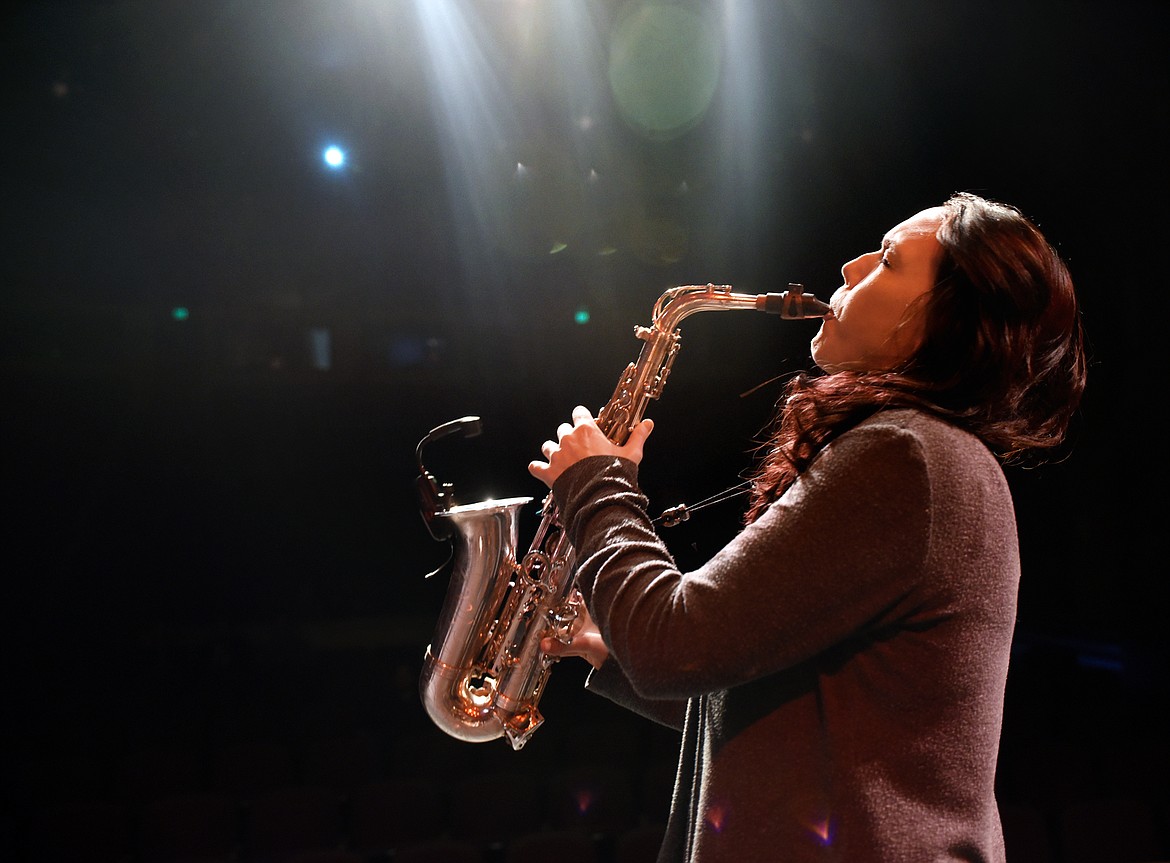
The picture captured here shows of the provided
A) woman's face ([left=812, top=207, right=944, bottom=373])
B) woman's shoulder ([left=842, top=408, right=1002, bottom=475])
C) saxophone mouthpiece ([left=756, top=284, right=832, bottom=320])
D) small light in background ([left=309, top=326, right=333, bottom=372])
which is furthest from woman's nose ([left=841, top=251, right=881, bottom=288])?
small light in background ([left=309, top=326, right=333, bottom=372])

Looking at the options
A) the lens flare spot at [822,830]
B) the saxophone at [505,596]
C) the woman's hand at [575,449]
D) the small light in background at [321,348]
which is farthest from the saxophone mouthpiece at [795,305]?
the small light in background at [321,348]

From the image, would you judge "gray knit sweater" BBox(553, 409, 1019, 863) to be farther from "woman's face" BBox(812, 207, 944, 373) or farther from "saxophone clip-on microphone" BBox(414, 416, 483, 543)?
"saxophone clip-on microphone" BBox(414, 416, 483, 543)

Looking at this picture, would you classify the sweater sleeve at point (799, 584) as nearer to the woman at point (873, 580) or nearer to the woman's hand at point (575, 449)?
the woman at point (873, 580)

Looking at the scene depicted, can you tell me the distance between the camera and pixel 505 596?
2.06 meters

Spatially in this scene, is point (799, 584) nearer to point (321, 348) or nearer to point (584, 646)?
point (584, 646)

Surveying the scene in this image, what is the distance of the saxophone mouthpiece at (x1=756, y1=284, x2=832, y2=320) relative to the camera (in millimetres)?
1714

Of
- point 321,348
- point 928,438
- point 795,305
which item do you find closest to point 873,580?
point 928,438

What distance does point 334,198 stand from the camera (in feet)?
23.5

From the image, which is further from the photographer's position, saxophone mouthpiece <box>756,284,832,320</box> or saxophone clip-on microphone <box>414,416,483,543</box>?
saxophone clip-on microphone <box>414,416,483,543</box>

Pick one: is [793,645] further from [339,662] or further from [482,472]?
[339,662]

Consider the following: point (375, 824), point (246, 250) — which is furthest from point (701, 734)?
point (246, 250)

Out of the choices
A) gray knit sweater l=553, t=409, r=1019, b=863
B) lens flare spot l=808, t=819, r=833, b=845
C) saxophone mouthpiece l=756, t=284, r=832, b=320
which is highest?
saxophone mouthpiece l=756, t=284, r=832, b=320

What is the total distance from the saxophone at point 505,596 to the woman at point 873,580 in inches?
23.4

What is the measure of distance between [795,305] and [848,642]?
727mm
